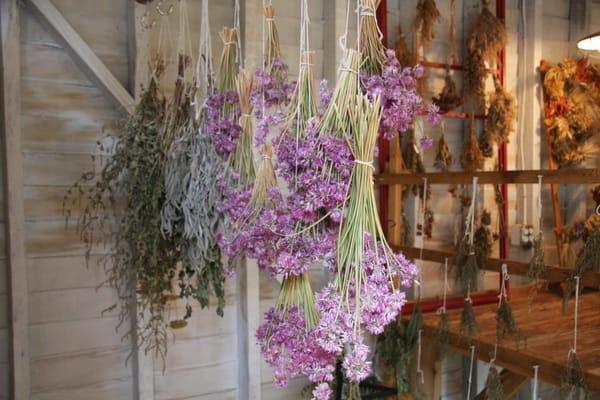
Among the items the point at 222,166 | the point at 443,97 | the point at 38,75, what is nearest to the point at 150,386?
the point at 222,166

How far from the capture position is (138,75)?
2111 millimetres

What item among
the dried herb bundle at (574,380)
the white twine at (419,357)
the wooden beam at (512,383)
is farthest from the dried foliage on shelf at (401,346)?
the dried herb bundle at (574,380)

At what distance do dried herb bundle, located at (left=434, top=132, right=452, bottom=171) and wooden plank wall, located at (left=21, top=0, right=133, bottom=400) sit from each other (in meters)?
1.86

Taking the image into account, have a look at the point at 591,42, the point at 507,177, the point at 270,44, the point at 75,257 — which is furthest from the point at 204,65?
the point at 591,42

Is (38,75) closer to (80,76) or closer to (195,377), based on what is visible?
(80,76)

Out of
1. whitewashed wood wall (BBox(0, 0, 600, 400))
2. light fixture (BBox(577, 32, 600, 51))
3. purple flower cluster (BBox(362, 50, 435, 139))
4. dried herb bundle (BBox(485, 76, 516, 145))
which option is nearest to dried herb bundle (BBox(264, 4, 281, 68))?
purple flower cluster (BBox(362, 50, 435, 139))

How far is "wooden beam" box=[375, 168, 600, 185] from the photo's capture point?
1817 millimetres

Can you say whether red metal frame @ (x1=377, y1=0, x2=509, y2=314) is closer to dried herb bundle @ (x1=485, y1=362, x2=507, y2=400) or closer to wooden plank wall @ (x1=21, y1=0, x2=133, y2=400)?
dried herb bundle @ (x1=485, y1=362, x2=507, y2=400)

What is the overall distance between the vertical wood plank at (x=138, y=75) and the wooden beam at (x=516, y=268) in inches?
56.2

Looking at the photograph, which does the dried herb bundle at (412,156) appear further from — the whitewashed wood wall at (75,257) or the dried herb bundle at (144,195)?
the dried herb bundle at (144,195)

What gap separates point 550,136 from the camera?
3348 mm

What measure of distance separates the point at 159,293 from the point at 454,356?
7.13 feet

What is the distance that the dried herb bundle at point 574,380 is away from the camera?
1.86 metres

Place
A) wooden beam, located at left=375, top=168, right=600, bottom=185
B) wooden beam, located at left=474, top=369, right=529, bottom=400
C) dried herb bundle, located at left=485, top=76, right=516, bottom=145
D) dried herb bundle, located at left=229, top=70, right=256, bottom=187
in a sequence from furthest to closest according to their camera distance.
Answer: dried herb bundle, located at left=485, top=76, right=516, bottom=145 → wooden beam, located at left=474, top=369, right=529, bottom=400 → wooden beam, located at left=375, top=168, right=600, bottom=185 → dried herb bundle, located at left=229, top=70, right=256, bottom=187
